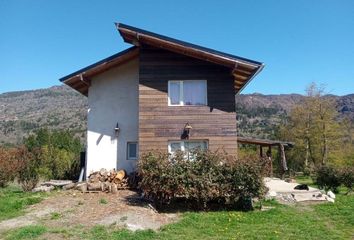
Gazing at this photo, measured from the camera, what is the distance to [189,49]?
16297 millimetres

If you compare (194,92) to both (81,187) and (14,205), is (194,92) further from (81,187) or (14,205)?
(14,205)

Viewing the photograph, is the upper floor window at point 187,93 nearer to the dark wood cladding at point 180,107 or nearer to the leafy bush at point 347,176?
the dark wood cladding at point 180,107

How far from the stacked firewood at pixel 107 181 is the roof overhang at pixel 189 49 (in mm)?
5762

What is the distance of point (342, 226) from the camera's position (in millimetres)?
11109

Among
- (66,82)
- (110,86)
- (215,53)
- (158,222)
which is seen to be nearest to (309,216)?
(158,222)

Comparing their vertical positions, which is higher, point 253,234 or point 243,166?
point 243,166

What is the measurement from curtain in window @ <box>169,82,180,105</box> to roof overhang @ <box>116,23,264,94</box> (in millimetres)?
1414

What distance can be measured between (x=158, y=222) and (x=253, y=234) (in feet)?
9.31

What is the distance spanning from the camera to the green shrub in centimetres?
1844

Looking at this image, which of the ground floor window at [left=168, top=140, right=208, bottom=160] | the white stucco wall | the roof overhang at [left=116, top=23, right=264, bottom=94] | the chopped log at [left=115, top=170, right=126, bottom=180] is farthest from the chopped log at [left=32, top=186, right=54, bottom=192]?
the roof overhang at [left=116, top=23, right=264, bottom=94]

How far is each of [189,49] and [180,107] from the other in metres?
2.49

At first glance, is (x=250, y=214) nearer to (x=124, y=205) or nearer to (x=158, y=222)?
(x=158, y=222)

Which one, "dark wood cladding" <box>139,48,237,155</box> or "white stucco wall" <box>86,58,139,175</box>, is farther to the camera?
"white stucco wall" <box>86,58,139,175</box>

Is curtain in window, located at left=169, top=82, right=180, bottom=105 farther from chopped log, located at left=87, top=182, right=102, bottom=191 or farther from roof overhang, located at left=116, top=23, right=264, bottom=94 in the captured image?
chopped log, located at left=87, top=182, right=102, bottom=191
